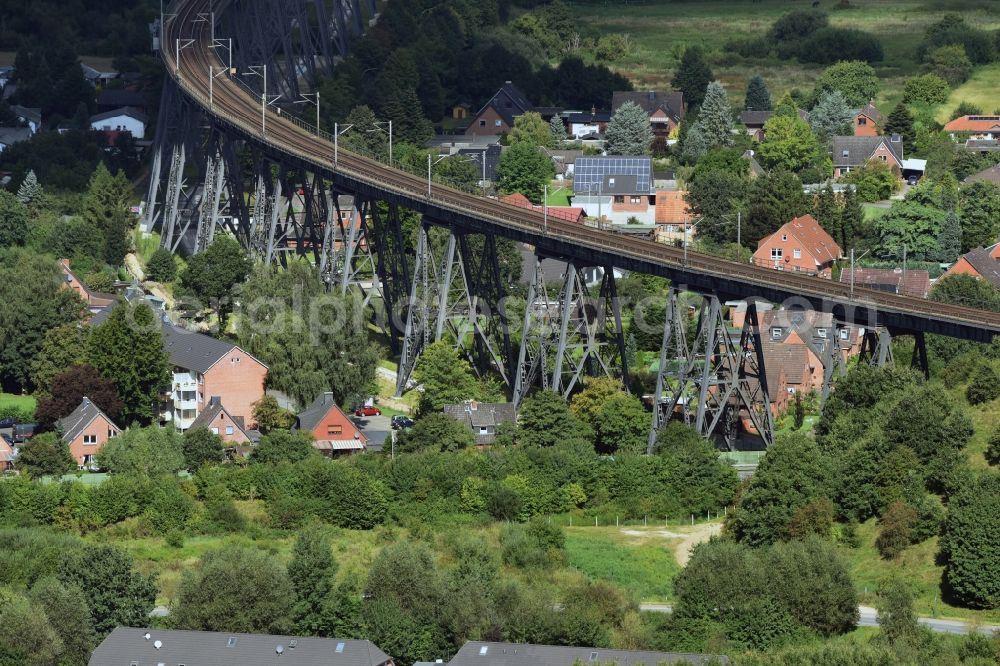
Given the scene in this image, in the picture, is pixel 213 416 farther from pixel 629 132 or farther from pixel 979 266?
pixel 629 132

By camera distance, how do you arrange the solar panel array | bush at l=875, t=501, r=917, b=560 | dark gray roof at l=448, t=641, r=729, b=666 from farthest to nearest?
the solar panel array < bush at l=875, t=501, r=917, b=560 < dark gray roof at l=448, t=641, r=729, b=666

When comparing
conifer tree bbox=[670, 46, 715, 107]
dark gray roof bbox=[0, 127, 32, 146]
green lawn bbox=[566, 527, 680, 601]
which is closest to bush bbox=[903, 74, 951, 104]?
conifer tree bbox=[670, 46, 715, 107]

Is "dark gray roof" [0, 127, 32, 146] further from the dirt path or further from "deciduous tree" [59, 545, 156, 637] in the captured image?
"deciduous tree" [59, 545, 156, 637]

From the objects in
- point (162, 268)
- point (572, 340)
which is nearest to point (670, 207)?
Answer: point (572, 340)

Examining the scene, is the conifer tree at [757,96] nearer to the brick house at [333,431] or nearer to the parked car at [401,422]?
the parked car at [401,422]

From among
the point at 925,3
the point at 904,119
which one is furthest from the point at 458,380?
the point at 925,3

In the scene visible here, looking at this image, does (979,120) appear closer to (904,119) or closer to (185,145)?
(904,119)
